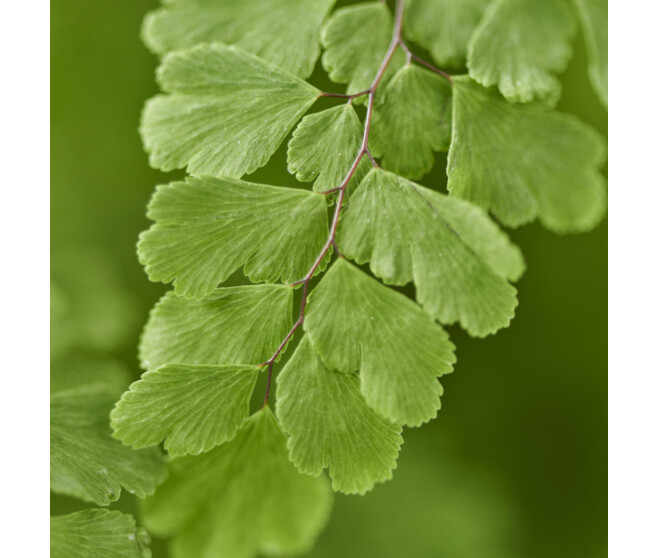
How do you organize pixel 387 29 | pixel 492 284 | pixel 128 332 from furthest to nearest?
pixel 128 332, pixel 387 29, pixel 492 284

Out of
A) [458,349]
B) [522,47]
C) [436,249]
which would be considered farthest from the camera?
[458,349]

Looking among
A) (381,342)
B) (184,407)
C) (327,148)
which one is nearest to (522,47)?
(327,148)

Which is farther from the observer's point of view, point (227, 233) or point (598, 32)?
point (598, 32)

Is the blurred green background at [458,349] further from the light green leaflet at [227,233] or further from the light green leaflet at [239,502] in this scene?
the light green leaflet at [227,233]

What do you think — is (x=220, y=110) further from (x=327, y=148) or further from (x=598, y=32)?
(x=598, y=32)

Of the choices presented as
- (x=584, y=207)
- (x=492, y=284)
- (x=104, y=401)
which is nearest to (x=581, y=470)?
(x=584, y=207)

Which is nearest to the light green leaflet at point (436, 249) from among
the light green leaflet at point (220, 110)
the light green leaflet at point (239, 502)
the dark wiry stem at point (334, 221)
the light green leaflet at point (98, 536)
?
the dark wiry stem at point (334, 221)

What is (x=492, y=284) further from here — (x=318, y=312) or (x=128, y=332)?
(x=128, y=332)
